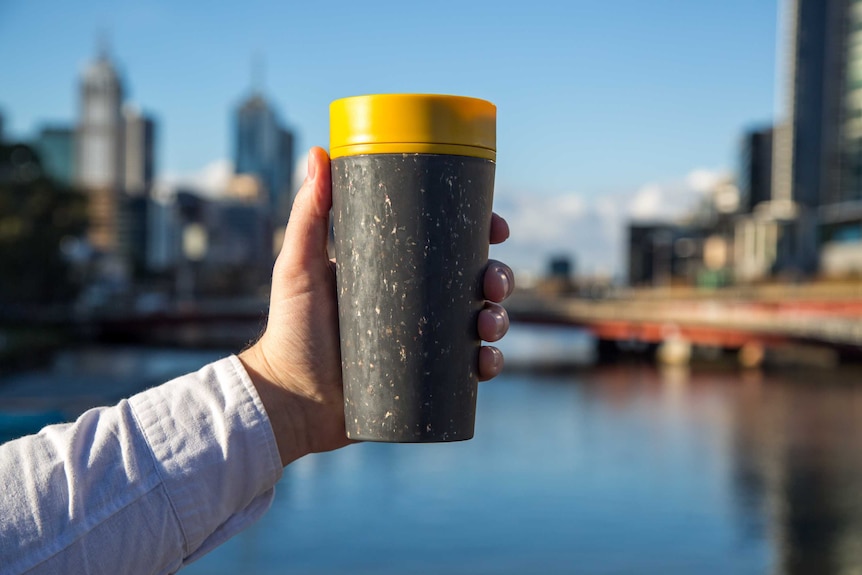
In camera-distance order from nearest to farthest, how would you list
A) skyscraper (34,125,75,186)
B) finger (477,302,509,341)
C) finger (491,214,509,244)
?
finger (477,302,509,341) → finger (491,214,509,244) → skyscraper (34,125,75,186)

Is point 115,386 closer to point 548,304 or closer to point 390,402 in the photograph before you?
point 548,304

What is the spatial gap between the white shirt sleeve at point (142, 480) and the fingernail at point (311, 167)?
0.30 meters

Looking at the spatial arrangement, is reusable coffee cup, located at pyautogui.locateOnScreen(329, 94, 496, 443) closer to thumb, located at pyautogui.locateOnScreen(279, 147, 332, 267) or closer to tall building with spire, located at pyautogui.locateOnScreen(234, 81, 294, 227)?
thumb, located at pyautogui.locateOnScreen(279, 147, 332, 267)

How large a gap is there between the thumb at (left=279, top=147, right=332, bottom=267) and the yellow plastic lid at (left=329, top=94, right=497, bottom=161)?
0.12 meters

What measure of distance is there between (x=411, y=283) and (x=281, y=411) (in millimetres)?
307

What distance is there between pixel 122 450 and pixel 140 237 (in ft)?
404

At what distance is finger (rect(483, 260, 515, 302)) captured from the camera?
1527 mm

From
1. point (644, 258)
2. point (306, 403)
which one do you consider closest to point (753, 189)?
point (644, 258)

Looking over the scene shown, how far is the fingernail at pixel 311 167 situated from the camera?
61.6 inches

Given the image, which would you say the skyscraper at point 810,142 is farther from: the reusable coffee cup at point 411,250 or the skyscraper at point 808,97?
the reusable coffee cup at point 411,250

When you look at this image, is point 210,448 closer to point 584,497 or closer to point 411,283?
point 411,283

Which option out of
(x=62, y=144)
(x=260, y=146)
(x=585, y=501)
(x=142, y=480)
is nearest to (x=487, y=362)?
(x=142, y=480)

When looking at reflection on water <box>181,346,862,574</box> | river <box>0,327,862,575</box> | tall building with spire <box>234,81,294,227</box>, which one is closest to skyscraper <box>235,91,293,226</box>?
tall building with spire <box>234,81,294,227</box>

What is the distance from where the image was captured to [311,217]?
1.61 m
